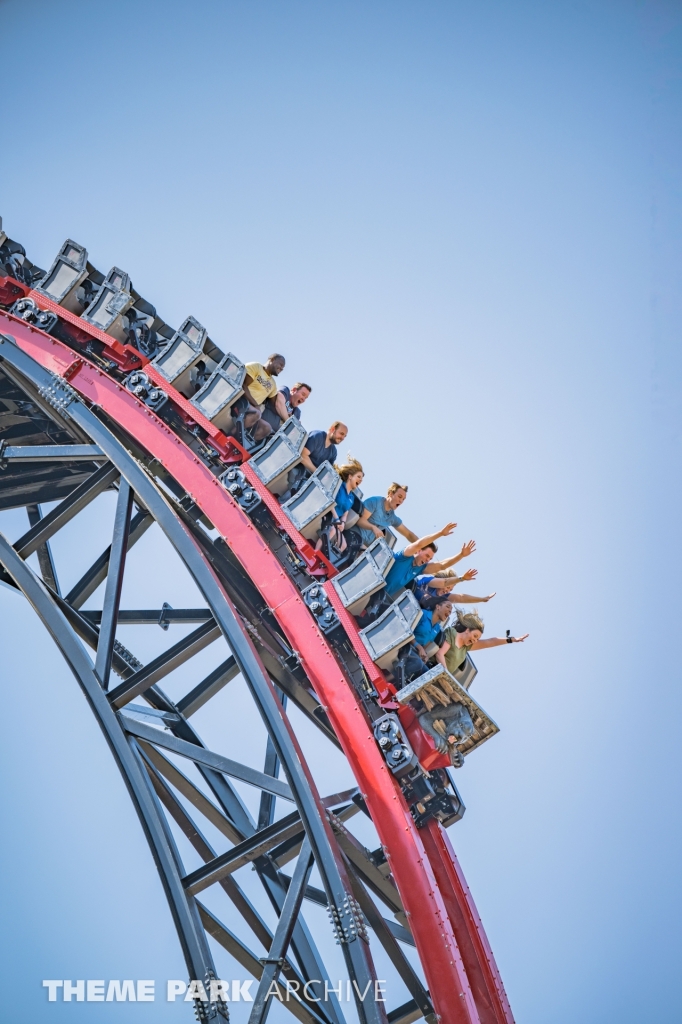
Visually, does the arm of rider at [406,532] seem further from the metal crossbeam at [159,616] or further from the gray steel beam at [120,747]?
the gray steel beam at [120,747]

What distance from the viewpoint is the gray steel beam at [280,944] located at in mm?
7855

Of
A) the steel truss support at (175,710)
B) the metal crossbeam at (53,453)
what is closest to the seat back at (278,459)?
the steel truss support at (175,710)

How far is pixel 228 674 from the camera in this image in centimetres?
1029

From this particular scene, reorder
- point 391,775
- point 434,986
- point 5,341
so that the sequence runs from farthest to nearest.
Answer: point 5,341 < point 391,775 < point 434,986

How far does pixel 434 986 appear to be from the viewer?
808 centimetres

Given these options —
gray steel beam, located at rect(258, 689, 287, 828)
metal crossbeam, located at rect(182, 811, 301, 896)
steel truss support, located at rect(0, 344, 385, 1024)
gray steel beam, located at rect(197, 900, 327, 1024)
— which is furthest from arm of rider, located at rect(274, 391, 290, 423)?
gray steel beam, located at rect(197, 900, 327, 1024)

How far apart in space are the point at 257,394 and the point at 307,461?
839 mm

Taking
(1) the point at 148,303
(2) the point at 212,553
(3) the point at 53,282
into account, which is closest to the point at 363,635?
(2) the point at 212,553

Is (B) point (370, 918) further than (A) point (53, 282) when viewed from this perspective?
No

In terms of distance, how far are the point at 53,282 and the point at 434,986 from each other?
24.8ft

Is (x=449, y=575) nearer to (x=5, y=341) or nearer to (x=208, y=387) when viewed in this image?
(x=208, y=387)

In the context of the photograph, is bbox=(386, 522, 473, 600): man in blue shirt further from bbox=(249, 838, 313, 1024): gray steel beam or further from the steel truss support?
bbox=(249, 838, 313, 1024): gray steel beam

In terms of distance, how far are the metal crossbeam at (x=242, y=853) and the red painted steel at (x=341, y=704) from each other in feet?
2.24

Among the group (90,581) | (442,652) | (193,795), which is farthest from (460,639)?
(90,581)
